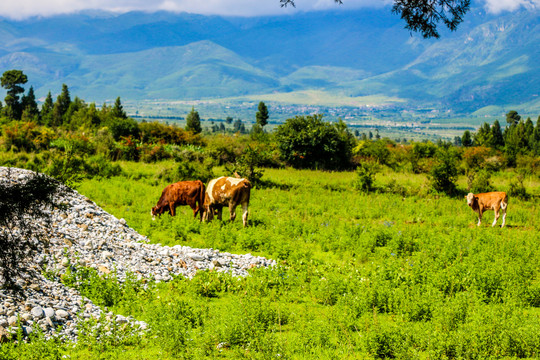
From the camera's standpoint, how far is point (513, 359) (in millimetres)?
6641

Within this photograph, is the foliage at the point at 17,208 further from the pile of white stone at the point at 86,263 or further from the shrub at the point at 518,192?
the shrub at the point at 518,192

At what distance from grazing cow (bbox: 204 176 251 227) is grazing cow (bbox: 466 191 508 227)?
866 cm

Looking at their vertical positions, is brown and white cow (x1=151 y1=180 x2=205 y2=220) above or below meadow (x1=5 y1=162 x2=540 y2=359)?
above

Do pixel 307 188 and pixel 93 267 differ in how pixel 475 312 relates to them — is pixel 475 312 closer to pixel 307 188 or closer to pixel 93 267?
pixel 93 267

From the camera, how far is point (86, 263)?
10625mm

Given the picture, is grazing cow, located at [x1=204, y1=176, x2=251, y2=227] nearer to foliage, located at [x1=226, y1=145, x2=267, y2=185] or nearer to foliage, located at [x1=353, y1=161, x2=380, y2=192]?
foliage, located at [x1=226, y1=145, x2=267, y2=185]

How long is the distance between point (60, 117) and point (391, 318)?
70.2 meters

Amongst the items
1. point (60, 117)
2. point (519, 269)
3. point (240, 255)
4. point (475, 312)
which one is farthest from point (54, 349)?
point (60, 117)

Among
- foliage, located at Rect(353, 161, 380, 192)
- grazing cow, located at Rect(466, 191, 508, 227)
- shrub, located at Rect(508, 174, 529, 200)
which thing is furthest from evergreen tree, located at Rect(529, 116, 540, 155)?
grazing cow, located at Rect(466, 191, 508, 227)

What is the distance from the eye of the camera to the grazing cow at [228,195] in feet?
50.4

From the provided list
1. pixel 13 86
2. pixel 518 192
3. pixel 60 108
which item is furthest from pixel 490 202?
pixel 13 86

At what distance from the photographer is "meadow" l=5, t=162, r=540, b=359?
7125mm

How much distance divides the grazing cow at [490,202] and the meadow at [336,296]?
2.06 feet

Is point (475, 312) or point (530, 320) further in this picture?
point (475, 312)
